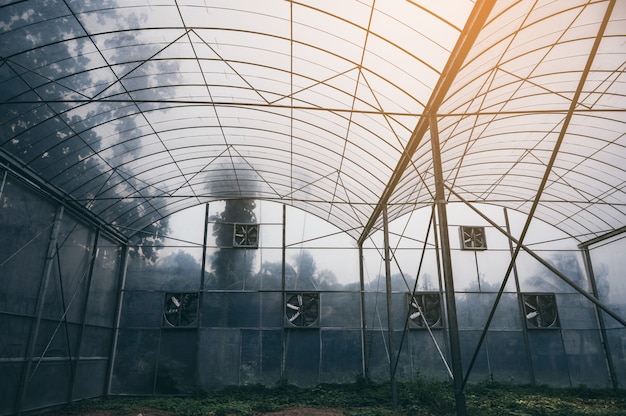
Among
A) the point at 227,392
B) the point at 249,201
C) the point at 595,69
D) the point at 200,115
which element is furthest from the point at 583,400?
the point at 200,115

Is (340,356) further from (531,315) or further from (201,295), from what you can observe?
(531,315)

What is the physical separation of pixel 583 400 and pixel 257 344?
16.5m

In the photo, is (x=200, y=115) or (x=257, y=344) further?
(x=257, y=344)

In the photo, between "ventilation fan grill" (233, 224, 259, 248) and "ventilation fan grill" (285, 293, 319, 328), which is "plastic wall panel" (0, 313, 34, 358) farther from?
"ventilation fan grill" (285, 293, 319, 328)

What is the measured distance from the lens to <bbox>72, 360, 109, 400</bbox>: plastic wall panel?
1933cm

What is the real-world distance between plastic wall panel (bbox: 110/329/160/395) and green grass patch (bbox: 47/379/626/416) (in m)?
0.81

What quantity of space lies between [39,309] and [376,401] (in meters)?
14.8

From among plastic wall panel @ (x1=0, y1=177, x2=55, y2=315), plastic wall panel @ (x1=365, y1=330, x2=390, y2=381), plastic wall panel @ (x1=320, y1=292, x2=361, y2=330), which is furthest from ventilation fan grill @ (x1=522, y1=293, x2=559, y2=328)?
plastic wall panel @ (x1=0, y1=177, x2=55, y2=315)

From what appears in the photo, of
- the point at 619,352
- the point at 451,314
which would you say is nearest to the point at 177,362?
the point at 451,314

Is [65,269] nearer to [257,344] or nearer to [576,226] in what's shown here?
[257,344]

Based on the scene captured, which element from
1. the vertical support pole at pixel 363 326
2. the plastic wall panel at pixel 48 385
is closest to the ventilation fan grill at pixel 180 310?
the plastic wall panel at pixel 48 385

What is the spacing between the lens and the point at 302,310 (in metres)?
22.8

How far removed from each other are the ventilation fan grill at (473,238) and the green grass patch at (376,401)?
7786mm

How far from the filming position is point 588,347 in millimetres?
22906
